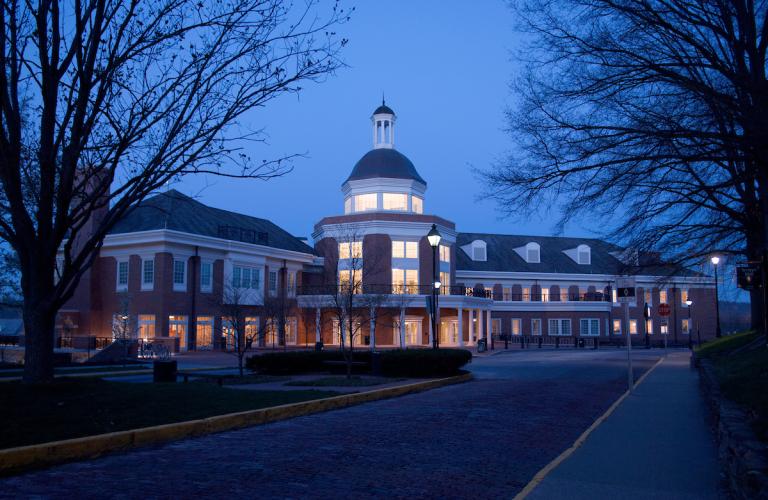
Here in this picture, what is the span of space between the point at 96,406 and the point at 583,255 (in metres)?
62.4

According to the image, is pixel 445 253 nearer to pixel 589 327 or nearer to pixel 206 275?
pixel 206 275

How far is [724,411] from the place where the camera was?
9.15 meters

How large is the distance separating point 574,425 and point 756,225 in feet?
37.8

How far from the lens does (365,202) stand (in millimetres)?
52031

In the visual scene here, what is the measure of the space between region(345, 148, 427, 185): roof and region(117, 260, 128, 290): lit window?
17842mm

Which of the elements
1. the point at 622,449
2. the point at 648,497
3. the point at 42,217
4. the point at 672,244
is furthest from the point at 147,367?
the point at 648,497

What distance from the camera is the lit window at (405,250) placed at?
49.1 metres

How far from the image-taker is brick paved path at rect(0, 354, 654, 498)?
6945mm

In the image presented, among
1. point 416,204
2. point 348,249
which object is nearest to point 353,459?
point 348,249

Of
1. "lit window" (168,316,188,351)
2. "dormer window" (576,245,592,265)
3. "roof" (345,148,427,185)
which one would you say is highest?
"roof" (345,148,427,185)

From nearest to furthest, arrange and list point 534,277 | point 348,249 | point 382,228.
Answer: point 382,228, point 348,249, point 534,277

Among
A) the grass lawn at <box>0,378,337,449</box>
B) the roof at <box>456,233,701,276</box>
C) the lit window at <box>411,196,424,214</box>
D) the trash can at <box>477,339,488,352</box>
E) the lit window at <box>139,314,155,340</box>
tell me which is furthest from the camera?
the roof at <box>456,233,701,276</box>

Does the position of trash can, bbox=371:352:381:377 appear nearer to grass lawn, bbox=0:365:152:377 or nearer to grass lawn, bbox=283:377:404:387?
grass lawn, bbox=283:377:404:387

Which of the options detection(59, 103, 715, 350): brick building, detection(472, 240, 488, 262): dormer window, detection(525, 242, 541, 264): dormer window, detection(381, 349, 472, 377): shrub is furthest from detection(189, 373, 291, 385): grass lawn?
detection(525, 242, 541, 264): dormer window
